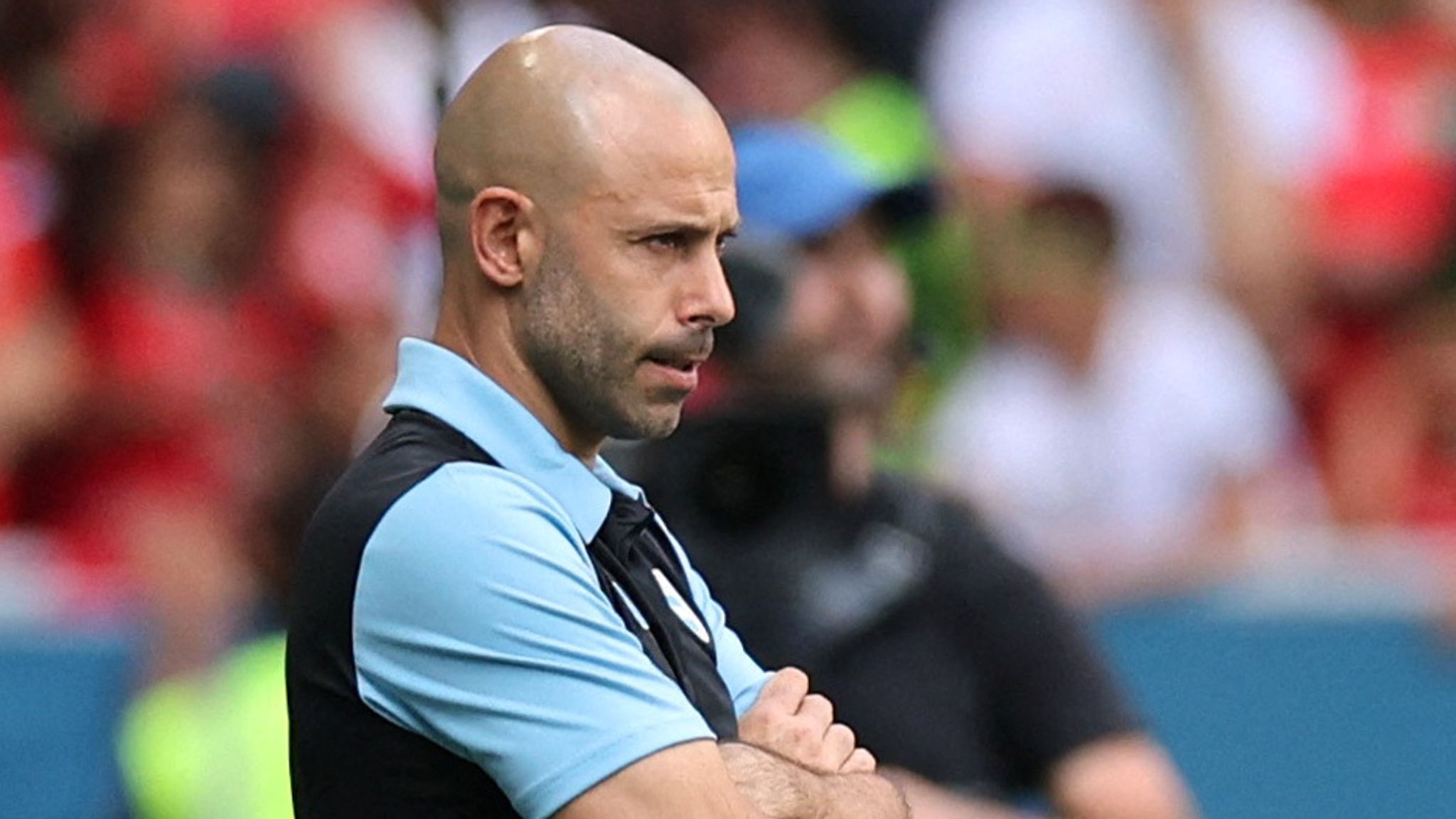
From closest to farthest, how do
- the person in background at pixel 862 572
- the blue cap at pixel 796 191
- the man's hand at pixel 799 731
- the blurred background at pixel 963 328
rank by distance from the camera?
1. the man's hand at pixel 799 731
2. the person in background at pixel 862 572
3. the blue cap at pixel 796 191
4. the blurred background at pixel 963 328

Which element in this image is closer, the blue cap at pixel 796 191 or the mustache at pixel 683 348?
the mustache at pixel 683 348

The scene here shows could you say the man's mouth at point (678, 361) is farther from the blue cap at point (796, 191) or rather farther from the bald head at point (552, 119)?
the blue cap at point (796, 191)

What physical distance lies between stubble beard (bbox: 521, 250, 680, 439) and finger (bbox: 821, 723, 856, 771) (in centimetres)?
38

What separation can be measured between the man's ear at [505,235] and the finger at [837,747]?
1.92ft

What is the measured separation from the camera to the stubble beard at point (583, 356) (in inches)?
113

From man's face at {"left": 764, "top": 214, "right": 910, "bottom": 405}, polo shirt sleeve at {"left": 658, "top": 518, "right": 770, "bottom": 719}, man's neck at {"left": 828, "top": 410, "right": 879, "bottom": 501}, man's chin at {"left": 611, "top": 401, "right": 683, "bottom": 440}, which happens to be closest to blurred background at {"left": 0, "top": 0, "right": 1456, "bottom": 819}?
man's face at {"left": 764, "top": 214, "right": 910, "bottom": 405}

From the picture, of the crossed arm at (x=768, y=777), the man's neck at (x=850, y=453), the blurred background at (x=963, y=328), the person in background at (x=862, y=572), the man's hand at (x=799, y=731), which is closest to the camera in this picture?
the crossed arm at (x=768, y=777)

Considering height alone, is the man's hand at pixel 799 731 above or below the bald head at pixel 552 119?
below

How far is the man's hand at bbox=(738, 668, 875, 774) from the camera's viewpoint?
2996 millimetres

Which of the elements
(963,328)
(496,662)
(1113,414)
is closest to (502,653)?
(496,662)

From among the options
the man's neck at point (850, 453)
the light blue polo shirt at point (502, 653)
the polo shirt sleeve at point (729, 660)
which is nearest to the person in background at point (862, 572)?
the man's neck at point (850, 453)

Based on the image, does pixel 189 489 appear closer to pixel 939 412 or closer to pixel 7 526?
pixel 7 526

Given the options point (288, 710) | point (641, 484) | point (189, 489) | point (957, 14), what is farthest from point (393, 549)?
point (957, 14)

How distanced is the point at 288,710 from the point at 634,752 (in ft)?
1.30
